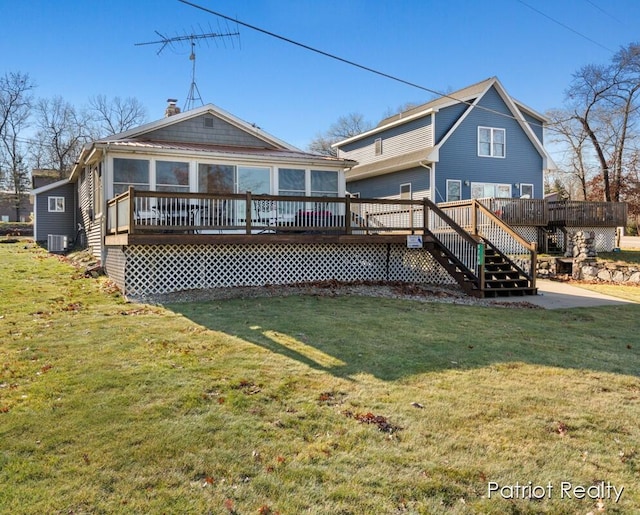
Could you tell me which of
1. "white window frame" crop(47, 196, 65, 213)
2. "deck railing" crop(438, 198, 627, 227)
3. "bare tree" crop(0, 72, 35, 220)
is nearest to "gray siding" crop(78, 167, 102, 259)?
"white window frame" crop(47, 196, 65, 213)

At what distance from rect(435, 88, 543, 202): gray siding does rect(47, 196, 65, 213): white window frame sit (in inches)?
685

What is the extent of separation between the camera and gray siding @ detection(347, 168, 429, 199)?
21.4 meters

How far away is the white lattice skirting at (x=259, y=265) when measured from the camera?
9406 millimetres

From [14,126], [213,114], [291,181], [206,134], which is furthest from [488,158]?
[14,126]

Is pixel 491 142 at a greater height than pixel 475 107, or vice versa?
pixel 475 107

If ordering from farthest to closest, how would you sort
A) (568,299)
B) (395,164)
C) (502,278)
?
(395,164)
(502,278)
(568,299)

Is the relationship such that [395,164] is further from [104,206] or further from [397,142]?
[104,206]

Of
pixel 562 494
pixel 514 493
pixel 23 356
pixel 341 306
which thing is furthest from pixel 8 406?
pixel 341 306

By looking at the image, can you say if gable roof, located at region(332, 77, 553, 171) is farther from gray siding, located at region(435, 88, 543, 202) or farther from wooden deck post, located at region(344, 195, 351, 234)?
wooden deck post, located at region(344, 195, 351, 234)

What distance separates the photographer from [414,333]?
6.64 m

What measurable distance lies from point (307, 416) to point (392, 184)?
800 inches

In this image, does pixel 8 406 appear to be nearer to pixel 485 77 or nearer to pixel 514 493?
pixel 514 493

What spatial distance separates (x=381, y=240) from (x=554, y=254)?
38.4 ft

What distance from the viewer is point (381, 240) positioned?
11.4 meters
